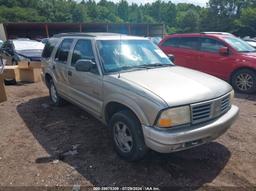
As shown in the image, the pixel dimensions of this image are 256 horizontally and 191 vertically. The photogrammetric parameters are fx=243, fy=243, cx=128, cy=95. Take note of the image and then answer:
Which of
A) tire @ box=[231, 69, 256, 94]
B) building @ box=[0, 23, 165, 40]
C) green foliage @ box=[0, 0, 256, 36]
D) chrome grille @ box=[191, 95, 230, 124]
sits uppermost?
green foliage @ box=[0, 0, 256, 36]

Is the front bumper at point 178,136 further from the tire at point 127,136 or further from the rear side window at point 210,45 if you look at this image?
the rear side window at point 210,45

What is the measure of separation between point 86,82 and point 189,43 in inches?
219

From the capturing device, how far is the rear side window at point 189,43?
8.49 meters

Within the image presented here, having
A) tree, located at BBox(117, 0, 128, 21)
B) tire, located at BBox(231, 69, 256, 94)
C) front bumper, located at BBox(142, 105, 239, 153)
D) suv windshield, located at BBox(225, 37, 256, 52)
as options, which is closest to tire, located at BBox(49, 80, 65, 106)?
front bumper, located at BBox(142, 105, 239, 153)

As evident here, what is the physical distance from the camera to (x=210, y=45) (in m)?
8.13

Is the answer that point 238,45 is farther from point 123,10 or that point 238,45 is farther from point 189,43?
point 123,10

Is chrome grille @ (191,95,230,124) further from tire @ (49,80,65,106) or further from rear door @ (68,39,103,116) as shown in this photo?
tire @ (49,80,65,106)

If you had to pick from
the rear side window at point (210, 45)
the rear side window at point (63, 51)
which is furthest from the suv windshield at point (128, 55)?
the rear side window at point (210, 45)

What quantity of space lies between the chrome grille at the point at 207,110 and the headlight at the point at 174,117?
4.2 inches

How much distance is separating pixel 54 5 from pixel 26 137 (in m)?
84.7

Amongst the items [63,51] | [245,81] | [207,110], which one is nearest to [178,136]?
[207,110]

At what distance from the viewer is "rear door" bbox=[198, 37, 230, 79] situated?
7.72 metres

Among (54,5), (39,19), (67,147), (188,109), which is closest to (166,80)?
(188,109)

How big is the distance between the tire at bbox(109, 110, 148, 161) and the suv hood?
0.50 m
